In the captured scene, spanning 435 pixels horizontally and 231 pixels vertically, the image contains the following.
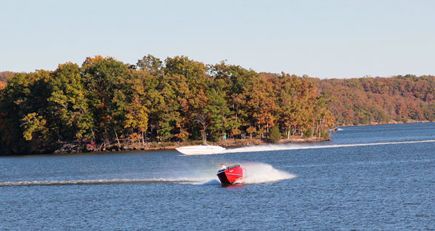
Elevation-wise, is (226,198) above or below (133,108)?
below

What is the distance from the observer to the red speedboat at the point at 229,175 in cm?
6606

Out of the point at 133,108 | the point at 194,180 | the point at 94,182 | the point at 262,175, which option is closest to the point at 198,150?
the point at 94,182

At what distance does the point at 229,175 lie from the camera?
6612 cm

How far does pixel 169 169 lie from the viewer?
3538 inches

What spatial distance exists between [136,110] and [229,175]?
7729 cm

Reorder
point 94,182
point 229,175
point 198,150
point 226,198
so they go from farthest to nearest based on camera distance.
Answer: point 198,150
point 94,182
point 229,175
point 226,198

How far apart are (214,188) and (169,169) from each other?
78.9 feet

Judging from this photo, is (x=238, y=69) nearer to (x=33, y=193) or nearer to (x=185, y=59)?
(x=185, y=59)

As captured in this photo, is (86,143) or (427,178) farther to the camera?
(86,143)

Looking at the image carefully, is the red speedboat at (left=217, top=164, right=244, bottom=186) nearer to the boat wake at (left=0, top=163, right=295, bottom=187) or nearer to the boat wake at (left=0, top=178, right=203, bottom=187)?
the boat wake at (left=0, top=163, right=295, bottom=187)

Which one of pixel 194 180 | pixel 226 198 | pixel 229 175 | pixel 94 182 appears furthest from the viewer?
pixel 94 182

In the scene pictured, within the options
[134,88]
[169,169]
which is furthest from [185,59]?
[169,169]

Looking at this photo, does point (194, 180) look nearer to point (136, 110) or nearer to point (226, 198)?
point (226, 198)

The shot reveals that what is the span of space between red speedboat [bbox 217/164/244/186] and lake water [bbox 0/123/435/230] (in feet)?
3.78
